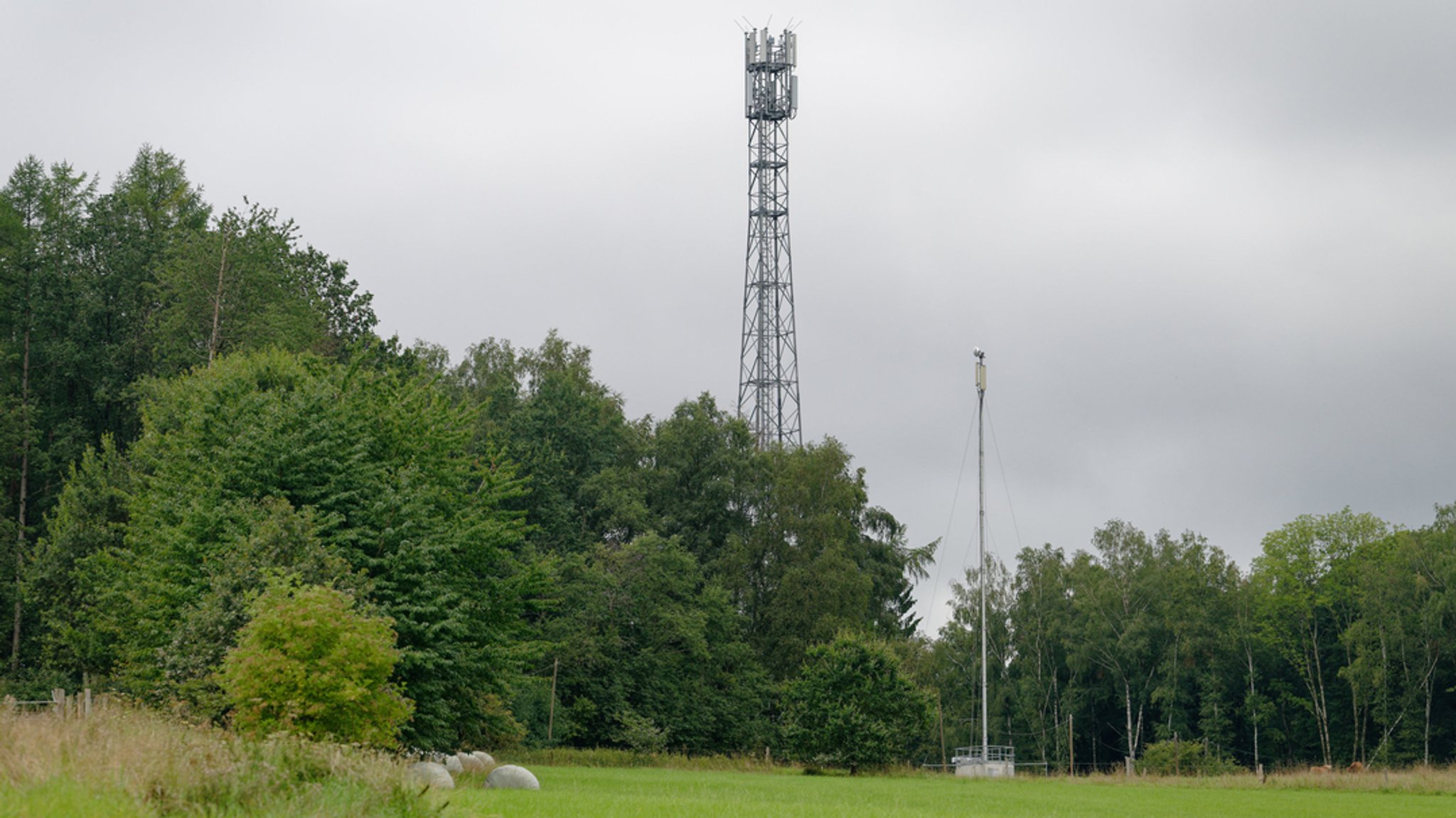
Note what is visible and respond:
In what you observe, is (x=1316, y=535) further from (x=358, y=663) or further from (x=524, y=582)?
(x=358, y=663)

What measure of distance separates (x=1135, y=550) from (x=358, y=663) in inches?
2845

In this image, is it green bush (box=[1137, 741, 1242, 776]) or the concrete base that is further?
green bush (box=[1137, 741, 1242, 776])

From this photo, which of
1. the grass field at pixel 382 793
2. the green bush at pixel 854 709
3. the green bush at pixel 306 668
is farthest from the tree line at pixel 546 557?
the grass field at pixel 382 793

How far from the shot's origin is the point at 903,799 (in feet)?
101

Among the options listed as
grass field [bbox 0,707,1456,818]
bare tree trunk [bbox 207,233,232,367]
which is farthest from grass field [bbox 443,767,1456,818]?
bare tree trunk [bbox 207,233,232,367]

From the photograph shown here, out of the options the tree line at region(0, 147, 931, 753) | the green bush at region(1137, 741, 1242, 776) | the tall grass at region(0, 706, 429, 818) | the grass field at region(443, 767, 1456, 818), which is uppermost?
the tree line at region(0, 147, 931, 753)

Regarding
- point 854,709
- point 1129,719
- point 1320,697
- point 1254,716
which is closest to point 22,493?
point 854,709

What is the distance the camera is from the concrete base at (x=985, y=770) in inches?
2050

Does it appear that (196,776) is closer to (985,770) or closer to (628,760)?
(985,770)

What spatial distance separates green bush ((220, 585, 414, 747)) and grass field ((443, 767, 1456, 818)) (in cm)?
324

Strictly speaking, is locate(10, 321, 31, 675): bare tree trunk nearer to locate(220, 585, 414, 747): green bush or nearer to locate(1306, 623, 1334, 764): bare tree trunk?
locate(220, 585, 414, 747): green bush

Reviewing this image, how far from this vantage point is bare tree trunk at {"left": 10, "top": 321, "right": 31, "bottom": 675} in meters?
58.5

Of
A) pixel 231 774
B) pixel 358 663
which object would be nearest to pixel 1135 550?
pixel 358 663

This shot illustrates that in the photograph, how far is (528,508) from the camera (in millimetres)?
67688
